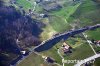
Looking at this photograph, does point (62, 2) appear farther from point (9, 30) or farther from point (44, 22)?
point (9, 30)

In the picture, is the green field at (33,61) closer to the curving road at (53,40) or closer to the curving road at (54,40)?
the curving road at (53,40)

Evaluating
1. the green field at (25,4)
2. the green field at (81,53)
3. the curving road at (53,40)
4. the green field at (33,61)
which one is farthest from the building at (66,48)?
the green field at (25,4)

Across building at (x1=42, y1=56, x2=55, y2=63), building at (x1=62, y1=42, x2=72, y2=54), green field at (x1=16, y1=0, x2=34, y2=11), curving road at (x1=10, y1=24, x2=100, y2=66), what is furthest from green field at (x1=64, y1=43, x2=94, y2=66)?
green field at (x1=16, y1=0, x2=34, y2=11)

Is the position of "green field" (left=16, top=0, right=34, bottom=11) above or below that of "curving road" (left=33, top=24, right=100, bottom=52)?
above

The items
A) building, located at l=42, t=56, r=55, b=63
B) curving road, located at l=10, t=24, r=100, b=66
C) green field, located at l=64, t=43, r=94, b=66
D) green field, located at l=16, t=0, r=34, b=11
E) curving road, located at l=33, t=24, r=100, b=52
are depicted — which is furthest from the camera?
green field, located at l=16, t=0, r=34, b=11

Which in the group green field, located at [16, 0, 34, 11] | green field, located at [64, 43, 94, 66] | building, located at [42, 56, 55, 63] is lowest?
building, located at [42, 56, 55, 63]

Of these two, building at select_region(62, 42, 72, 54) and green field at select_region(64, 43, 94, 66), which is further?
building at select_region(62, 42, 72, 54)

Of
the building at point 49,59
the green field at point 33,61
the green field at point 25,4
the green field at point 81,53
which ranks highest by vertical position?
the green field at point 25,4

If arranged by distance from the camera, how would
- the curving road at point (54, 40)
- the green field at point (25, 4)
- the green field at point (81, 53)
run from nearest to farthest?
the green field at point (81, 53) → the curving road at point (54, 40) → the green field at point (25, 4)

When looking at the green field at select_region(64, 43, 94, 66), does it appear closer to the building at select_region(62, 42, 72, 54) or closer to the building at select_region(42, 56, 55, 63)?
the building at select_region(62, 42, 72, 54)

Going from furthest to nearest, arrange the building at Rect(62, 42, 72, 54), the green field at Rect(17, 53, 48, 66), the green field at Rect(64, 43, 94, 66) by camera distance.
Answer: the building at Rect(62, 42, 72, 54)
the green field at Rect(64, 43, 94, 66)
the green field at Rect(17, 53, 48, 66)

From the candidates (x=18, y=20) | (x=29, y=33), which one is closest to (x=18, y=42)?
(x=29, y=33)

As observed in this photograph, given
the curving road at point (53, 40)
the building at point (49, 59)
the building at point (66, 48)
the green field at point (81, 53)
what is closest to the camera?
the building at point (49, 59)
